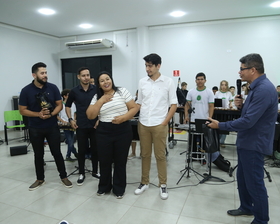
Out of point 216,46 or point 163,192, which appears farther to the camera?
point 216,46

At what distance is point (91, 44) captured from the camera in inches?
326

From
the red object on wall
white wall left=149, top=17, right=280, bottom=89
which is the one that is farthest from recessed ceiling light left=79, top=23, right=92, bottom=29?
the red object on wall

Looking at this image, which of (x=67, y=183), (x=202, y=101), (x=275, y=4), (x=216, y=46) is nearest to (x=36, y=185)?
(x=67, y=183)

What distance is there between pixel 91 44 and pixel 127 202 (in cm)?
706

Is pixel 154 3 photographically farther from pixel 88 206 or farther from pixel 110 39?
pixel 88 206

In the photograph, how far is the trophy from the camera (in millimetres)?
2729

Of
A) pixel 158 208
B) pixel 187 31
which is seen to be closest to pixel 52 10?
pixel 187 31

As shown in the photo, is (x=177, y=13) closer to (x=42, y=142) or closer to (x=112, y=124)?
(x=112, y=124)

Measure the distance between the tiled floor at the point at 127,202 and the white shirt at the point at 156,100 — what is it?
1009mm

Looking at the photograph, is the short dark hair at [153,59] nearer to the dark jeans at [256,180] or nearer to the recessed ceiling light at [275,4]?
the dark jeans at [256,180]

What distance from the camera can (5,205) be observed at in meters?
2.58

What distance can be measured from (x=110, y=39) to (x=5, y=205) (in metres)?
7.24

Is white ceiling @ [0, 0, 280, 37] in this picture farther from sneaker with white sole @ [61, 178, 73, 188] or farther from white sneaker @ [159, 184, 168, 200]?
white sneaker @ [159, 184, 168, 200]

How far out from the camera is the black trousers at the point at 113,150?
253 cm
